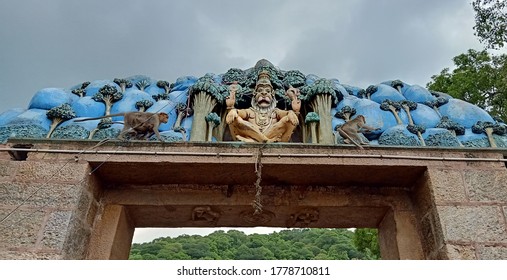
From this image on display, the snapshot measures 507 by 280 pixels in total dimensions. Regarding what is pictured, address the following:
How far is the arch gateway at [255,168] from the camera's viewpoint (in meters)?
4.29

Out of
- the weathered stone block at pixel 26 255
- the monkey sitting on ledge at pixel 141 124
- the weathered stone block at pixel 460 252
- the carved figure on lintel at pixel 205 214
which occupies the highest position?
the monkey sitting on ledge at pixel 141 124

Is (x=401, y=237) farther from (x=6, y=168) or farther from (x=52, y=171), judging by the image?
(x=6, y=168)

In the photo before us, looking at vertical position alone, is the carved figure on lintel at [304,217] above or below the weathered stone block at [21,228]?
above

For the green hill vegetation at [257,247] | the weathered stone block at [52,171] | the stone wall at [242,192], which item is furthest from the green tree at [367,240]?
the weathered stone block at [52,171]

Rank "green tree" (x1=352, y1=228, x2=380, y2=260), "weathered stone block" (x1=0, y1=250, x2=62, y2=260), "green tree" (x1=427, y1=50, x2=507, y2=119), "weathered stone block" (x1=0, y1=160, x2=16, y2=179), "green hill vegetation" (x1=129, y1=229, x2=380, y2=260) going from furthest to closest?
"green hill vegetation" (x1=129, y1=229, x2=380, y2=260) < "green tree" (x1=352, y1=228, x2=380, y2=260) < "green tree" (x1=427, y1=50, x2=507, y2=119) < "weathered stone block" (x1=0, y1=160, x2=16, y2=179) < "weathered stone block" (x1=0, y1=250, x2=62, y2=260)

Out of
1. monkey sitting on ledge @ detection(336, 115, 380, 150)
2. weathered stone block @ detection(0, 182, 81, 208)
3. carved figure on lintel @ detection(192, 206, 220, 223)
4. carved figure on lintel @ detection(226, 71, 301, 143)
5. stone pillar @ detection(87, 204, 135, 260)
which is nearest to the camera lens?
weathered stone block @ detection(0, 182, 81, 208)

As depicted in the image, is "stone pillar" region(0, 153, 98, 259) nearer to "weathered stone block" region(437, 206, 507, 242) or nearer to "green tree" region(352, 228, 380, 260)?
"weathered stone block" region(437, 206, 507, 242)

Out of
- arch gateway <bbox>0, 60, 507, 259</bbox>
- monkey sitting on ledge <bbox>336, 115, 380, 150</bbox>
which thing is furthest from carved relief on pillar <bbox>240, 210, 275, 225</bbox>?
monkey sitting on ledge <bbox>336, 115, 380, 150</bbox>

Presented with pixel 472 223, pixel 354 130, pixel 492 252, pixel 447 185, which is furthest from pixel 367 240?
pixel 492 252

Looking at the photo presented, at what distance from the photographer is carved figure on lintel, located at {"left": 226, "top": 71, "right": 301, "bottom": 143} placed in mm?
5246

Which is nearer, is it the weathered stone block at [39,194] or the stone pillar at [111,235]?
the weathered stone block at [39,194]

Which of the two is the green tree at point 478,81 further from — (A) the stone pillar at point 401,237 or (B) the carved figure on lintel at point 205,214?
(B) the carved figure on lintel at point 205,214
